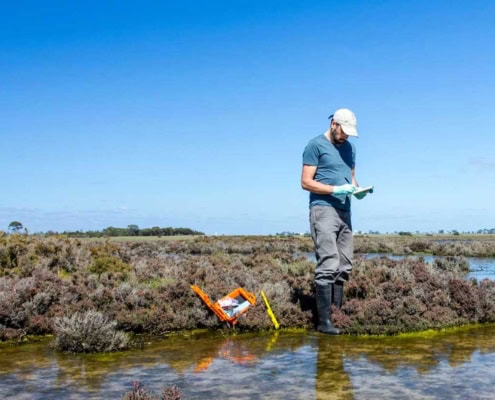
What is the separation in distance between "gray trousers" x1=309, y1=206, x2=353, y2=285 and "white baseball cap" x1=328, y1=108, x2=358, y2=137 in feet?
3.36

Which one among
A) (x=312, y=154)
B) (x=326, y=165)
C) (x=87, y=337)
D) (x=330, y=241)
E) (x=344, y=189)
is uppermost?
(x=312, y=154)

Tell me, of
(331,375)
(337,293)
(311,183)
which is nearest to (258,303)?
(337,293)

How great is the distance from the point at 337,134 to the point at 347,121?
23 cm

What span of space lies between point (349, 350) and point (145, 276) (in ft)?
21.6

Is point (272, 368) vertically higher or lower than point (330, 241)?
lower

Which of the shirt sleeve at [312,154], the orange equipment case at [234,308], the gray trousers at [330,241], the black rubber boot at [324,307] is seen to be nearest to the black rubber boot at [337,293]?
the gray trousers at [330,241]

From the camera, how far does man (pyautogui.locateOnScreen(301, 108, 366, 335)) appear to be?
7348 millimetres

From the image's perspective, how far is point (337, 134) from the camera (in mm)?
7500

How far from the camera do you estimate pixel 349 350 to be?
6141 mm

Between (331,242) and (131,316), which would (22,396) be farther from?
(331,242)

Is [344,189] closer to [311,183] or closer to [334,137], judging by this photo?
[311,183]

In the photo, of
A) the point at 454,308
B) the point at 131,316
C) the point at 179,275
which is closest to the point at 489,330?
the point at 454,308

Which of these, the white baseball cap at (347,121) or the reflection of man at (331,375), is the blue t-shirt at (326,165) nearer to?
the white baseball cap at (347,121)

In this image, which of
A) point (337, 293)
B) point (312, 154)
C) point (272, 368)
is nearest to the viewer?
point (272, 368)
